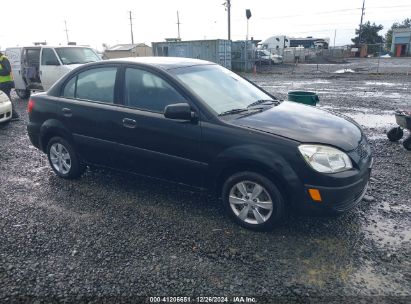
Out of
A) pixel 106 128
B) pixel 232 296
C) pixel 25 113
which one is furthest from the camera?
pixel 25 113

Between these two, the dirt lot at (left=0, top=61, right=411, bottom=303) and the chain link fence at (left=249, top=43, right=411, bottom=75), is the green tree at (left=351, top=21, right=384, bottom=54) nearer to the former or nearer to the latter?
the chain link fence at (left=249, top=43, right=411, bottom=75)

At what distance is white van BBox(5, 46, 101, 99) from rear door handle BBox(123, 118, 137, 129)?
315 inches

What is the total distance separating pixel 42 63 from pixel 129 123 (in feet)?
30.2

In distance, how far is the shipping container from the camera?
2317 cm

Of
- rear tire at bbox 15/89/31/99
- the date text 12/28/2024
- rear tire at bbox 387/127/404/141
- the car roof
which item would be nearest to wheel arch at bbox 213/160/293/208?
the date text 12/28/2024

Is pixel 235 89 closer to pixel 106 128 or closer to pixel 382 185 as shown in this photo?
pixel 106 128

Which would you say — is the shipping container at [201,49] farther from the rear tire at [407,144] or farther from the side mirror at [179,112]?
the side mirror at [179,112]

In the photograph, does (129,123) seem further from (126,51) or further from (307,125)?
(126,51)

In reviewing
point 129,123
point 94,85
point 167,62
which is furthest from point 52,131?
point 167,62

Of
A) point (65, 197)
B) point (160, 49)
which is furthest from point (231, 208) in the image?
point (160, 49)

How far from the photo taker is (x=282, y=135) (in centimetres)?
333

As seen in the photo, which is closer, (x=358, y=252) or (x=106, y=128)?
(x=358, y=252)

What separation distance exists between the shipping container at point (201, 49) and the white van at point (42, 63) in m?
12.2

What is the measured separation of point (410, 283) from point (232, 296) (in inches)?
57.9
